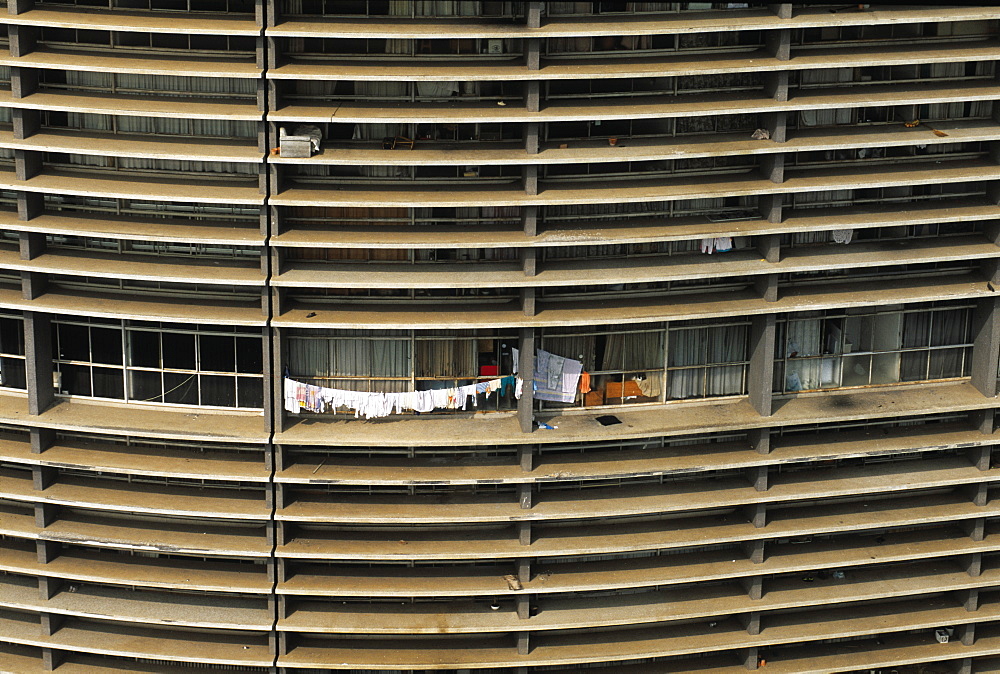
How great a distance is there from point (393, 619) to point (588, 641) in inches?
245

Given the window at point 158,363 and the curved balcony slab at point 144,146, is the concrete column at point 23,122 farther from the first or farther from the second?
the window at point 158,363

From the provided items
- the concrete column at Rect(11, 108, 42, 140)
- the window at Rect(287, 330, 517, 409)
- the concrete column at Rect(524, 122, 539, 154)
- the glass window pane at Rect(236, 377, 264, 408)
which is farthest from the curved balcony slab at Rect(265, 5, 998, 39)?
the glass window pane at Rect(236, 377, 264, 408)

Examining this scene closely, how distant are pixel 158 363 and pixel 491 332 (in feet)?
33.0

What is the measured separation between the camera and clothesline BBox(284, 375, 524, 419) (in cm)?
3056

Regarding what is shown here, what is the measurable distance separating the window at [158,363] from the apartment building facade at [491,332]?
101mm

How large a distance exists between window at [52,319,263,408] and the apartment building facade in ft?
0.33

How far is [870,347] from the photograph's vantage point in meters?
33.6

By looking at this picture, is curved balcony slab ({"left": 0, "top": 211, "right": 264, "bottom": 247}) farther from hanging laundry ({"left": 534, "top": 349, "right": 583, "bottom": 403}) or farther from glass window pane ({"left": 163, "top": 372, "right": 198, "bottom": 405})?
hanging laundry ({"left": 534, "top": 349, "right": 583, "bottom": 403})

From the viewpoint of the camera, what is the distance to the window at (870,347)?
33.0 metres

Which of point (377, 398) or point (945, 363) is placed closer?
point (377, 398)

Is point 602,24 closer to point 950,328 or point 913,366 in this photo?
point 913,366

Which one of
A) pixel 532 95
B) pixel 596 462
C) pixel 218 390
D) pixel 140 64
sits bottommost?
pixel 596 462

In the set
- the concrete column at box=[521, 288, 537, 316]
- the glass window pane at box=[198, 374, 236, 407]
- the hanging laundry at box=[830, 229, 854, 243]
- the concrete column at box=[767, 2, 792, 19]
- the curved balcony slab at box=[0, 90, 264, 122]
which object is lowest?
the glass window pane at box=[198, 374, 236, 407]

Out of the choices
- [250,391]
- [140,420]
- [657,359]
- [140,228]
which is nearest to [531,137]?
[657,359]
